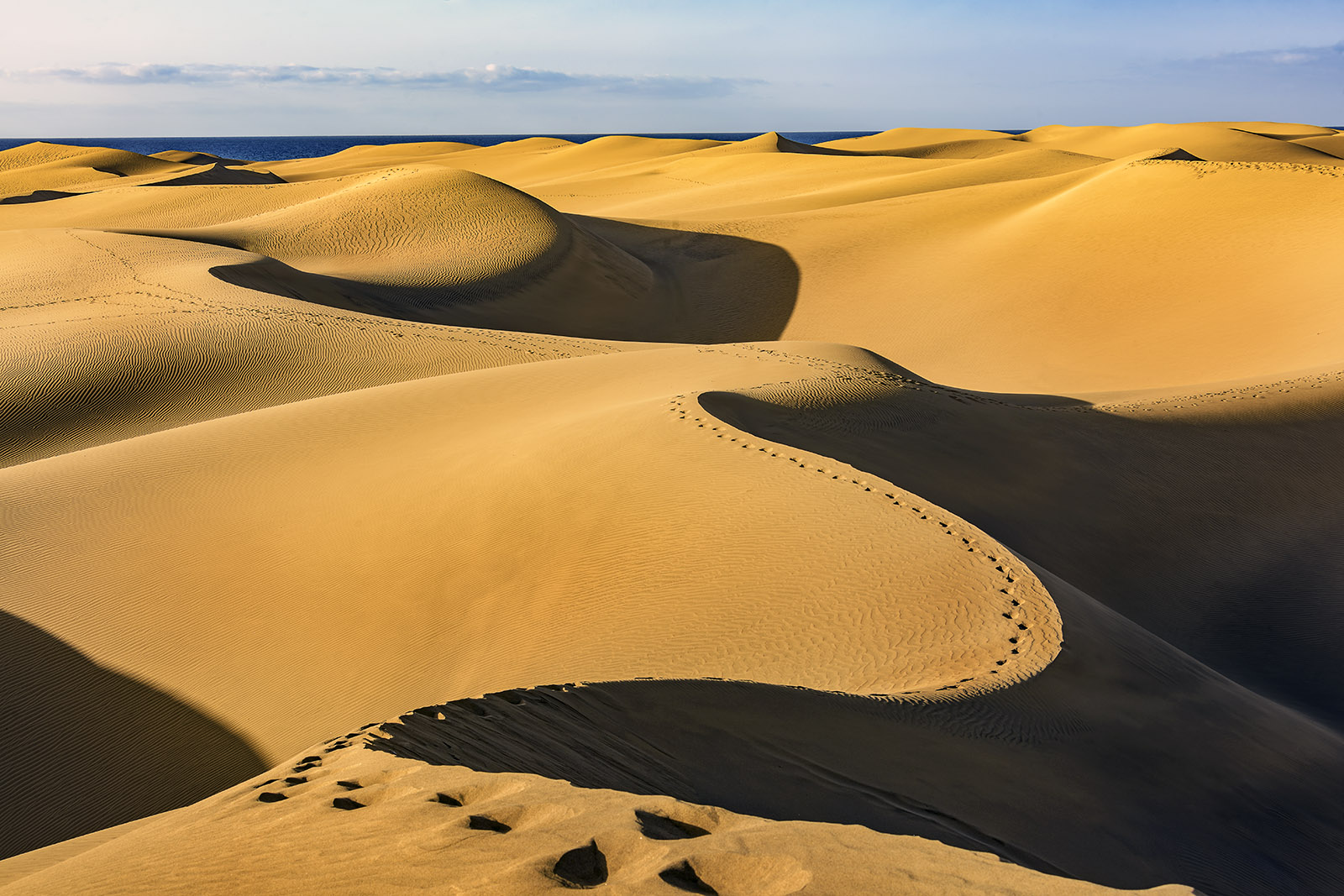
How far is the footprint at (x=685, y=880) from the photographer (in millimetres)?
2561

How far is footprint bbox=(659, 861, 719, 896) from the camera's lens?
2.56 meters

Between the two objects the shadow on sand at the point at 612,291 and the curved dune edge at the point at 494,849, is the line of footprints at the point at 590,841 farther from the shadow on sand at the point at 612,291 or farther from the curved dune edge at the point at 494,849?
the shadow on sand at the point at 612,291

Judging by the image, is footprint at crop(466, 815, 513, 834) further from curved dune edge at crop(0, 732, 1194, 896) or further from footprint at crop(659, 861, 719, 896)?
footprint at crop(659, 861, 719, 896)

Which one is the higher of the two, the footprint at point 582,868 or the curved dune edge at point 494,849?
the footprint at point 582,868

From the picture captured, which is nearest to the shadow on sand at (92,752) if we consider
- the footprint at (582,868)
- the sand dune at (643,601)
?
the sand dune at (643,601)

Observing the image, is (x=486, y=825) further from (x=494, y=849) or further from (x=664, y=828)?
(x=664, y=828)

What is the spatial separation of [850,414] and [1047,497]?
2.13 metres

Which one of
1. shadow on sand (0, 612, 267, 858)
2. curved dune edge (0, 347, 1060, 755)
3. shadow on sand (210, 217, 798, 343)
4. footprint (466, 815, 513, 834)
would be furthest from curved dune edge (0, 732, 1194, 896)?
shadow on sand (210, 217, 798, 343)

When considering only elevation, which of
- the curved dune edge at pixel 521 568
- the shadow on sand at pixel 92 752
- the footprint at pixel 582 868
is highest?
the footprint at pixel 582 868

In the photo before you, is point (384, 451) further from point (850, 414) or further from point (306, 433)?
point (850, 414)

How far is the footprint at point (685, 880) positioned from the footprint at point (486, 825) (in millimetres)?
508

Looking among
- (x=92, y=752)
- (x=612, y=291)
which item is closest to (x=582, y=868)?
(x=92, y=752)

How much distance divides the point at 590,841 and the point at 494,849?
10.3 inches

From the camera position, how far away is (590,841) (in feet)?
8.86
